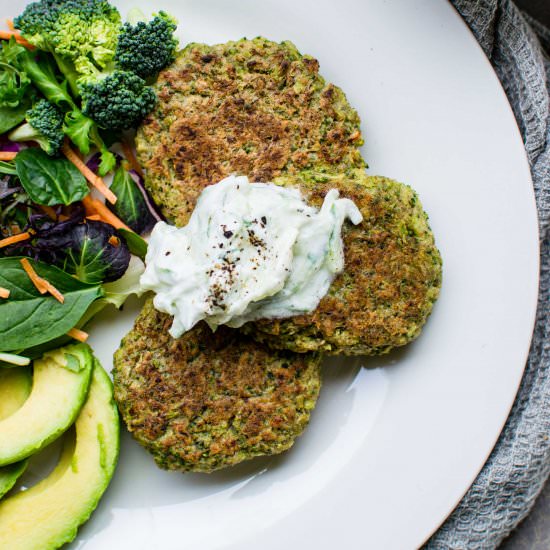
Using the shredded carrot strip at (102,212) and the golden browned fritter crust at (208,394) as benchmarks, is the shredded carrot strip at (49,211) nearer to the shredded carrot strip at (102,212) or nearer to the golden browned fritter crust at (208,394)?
the shredded carrot strip at (102,212)

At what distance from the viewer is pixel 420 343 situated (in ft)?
12.0

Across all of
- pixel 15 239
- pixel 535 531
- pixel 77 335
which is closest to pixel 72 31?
pixel 15 239

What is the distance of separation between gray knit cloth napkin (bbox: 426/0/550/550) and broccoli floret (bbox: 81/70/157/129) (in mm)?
1694

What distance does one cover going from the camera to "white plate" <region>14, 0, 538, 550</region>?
3600 millimetres

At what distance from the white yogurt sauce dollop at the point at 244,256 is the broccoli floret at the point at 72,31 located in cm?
95

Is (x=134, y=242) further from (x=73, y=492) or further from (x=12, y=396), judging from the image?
(x=73, y=492)

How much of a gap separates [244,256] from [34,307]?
1.13m

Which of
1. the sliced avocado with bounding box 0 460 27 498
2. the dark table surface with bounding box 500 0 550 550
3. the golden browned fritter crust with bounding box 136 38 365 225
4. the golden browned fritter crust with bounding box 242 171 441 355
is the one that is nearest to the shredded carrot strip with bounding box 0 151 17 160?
the golden browned fritter crust with bounding box 136 38 365 225

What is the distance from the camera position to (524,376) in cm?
382

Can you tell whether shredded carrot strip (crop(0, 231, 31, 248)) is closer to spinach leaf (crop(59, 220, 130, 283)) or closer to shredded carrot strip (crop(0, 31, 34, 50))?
spinach leaf (crop(59, 220, 130, 283))

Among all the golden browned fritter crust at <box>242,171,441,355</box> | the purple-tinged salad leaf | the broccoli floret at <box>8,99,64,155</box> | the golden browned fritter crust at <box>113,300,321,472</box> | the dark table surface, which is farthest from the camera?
the dark table surface

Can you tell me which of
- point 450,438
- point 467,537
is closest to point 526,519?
point 467,537

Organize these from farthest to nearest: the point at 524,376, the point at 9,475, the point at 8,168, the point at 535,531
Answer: the point at 535,531 < the point at 524,376 < the point at 8,168 < the point at 9,475

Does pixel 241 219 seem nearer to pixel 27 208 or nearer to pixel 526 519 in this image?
pixel 27 208
